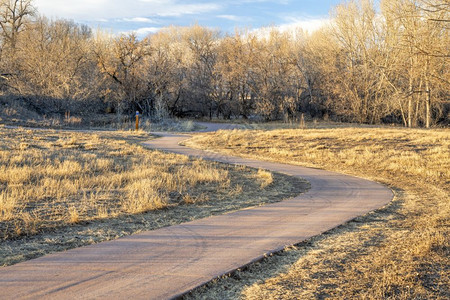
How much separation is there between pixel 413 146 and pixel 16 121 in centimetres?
2741

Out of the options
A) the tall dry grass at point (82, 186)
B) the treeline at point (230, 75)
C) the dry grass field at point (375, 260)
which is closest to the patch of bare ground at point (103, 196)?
the tall dry grass at point (82, 186)

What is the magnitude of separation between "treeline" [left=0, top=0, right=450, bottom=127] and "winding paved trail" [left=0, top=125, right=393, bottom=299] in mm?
30128

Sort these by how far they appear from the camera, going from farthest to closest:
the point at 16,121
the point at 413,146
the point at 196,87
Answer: the point at 196,87, the point at 16,121, the point at 413,146

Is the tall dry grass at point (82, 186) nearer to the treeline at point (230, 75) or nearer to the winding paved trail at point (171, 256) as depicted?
the winding paved trail at point (171, 256)

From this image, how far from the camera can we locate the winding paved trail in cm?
407

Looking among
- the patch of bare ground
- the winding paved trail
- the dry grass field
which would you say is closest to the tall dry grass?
the patch of bare ground

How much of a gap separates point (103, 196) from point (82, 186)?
143 cm

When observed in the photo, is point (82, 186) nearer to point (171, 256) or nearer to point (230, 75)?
point (171, 256)

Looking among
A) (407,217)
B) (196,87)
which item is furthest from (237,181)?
(196,87)

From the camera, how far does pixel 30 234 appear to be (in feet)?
19.5

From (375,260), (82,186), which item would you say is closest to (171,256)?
(375,260)

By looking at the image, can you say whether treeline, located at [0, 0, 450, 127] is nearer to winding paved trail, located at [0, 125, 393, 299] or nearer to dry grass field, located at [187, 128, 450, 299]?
dry grass field, located at [187, 128, 450, 299]

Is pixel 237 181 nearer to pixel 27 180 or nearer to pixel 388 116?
pixel 27 180

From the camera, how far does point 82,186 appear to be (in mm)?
9672
